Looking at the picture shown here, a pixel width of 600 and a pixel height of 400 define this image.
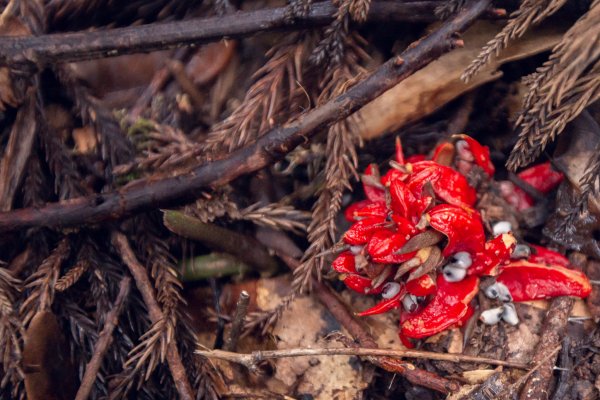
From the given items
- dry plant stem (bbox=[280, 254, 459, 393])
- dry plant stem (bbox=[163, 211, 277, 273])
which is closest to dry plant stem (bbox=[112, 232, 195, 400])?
dry plant stem (bbox=[163, 211, 277, 273])

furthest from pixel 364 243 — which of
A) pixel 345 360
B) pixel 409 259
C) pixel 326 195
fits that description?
pixel 345 360

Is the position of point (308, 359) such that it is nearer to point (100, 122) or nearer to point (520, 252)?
point (520, 252)

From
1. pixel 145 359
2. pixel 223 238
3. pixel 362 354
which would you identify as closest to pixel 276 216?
pixel 223 238

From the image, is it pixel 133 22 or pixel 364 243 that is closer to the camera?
pixel 364 243

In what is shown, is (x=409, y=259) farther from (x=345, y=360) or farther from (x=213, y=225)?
(x=213, y=225)

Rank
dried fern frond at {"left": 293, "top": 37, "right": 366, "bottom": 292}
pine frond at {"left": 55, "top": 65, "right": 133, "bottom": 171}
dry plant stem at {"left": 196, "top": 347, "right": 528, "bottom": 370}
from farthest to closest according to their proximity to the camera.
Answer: pine frond at {"left": 55, "top": 65, "right": 133, "bottom": 171} < dried fern frond at {"left": 293, "top": 37, "right": 366, "bottom": 292} < dry plant stem at {"left": 196, "top": 347, "right": 528, "bottom": 370}

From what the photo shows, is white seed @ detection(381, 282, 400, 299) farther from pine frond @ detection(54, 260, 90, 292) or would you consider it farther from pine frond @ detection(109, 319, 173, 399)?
pine frond @ detection(54, 260, 90, 292)
